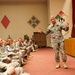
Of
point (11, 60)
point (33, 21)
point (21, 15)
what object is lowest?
point (11, 60)

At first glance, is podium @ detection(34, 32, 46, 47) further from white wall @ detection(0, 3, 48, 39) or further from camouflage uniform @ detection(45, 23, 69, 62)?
camouflage uniform @ detection(45, 23, 69, 62)

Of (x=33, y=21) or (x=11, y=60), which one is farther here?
(x=33, y=21)

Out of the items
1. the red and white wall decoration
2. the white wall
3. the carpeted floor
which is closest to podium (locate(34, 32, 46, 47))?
the white wall

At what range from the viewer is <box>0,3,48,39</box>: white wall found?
41.5ft

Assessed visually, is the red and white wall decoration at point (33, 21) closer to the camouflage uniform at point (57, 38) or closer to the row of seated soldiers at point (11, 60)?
the row of seated soldiers at point (11, 60)

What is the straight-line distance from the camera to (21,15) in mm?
12734

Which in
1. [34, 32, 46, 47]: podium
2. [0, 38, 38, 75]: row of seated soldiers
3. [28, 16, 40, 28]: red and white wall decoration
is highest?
[28, 16, 40, 28]: red and white wall decoration

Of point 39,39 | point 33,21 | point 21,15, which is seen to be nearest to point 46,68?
point 39,39

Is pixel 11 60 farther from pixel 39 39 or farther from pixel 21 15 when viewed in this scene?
→ pixel 21 15

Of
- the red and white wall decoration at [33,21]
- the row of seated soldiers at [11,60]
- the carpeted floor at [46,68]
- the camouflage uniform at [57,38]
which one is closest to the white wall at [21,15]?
the red and white wall decoration at [33,21]

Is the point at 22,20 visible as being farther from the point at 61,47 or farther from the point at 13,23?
the point at 61,47

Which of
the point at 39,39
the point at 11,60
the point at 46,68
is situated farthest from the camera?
the point at 39,39

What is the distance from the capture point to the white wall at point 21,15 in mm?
12656

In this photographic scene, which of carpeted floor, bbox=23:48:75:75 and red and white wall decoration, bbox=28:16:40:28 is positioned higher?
red and white wall decoration, bbox=28:16:40:28
